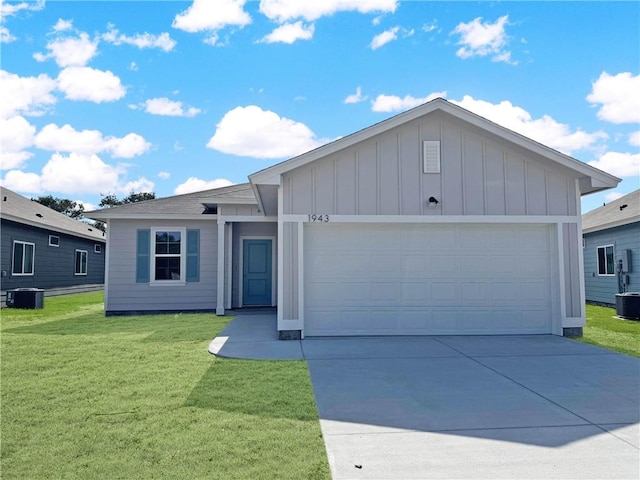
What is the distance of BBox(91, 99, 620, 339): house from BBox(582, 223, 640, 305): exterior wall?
6720mm

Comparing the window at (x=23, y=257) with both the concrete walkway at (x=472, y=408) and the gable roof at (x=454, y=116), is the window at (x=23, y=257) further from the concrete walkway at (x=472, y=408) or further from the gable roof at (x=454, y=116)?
the gable roof at (x=454, y=116)

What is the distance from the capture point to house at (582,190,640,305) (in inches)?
536

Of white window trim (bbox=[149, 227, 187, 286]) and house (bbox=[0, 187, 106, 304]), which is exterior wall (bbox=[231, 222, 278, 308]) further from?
Result: house (bbox=[0, 187, 106, 304])

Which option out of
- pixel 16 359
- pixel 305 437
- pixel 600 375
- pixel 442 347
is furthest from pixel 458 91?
pixel 16 359

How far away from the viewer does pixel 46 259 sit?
1788 cm

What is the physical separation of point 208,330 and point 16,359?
3557mm

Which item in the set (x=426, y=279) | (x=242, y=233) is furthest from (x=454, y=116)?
(x=242, y=233)

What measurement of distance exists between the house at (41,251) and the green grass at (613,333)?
16863 millimetres

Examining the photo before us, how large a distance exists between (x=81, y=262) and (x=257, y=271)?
499 inches

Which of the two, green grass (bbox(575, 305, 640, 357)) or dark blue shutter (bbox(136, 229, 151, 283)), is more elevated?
dark blue shutter (bbox(136, 229, 151, 283))

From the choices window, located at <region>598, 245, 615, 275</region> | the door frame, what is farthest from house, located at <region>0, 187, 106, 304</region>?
window, located at <region>598, 245, 615, 275</region>

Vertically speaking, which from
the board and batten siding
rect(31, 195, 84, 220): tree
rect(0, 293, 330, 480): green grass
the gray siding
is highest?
rect(31, 195, 84, 220): tree

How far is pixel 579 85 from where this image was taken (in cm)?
1069

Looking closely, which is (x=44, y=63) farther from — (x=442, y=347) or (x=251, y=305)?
(x=442, y=347)
